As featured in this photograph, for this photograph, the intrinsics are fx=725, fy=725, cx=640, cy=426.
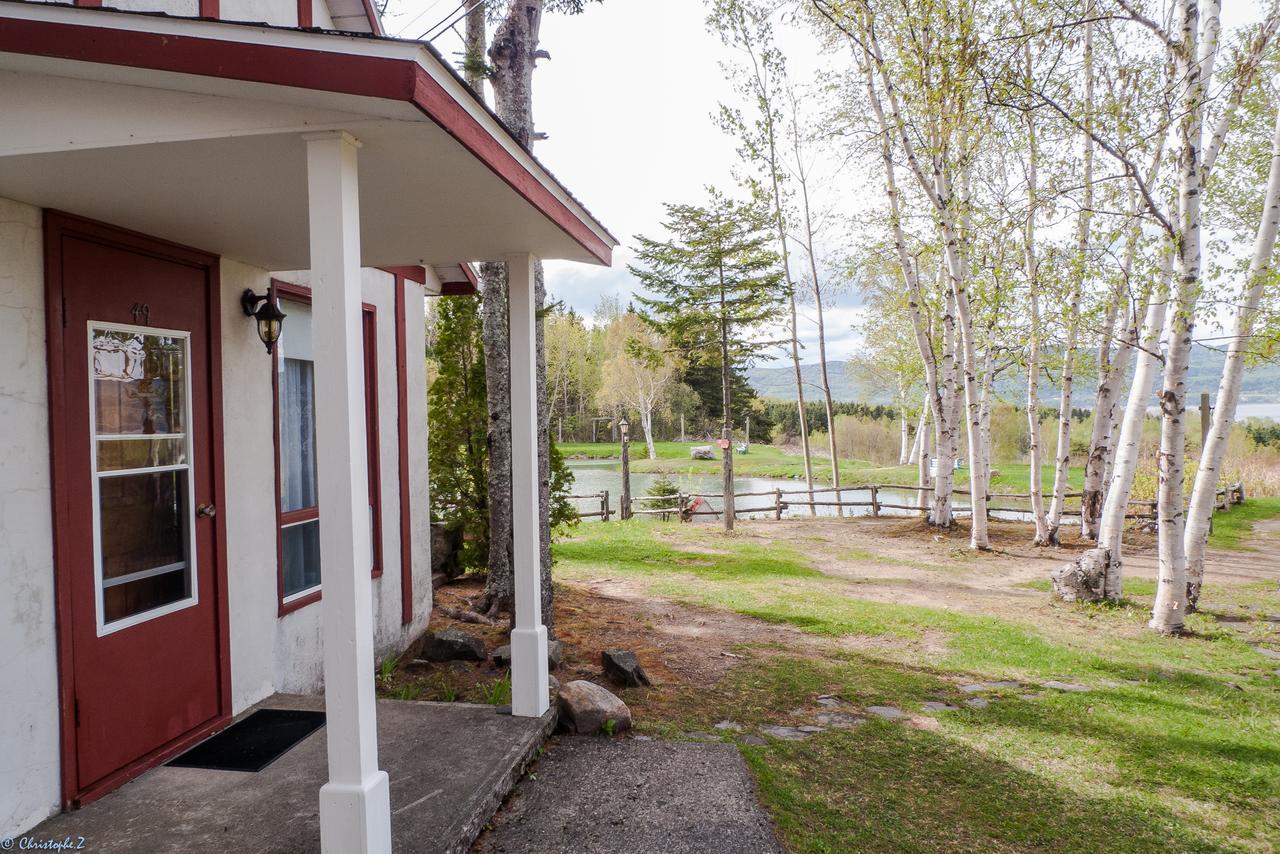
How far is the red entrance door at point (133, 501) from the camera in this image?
2.56m

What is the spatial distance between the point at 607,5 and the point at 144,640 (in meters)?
6.00

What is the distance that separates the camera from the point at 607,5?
6.40m

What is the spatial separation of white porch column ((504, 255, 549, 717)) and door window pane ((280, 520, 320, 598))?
1.25 meters

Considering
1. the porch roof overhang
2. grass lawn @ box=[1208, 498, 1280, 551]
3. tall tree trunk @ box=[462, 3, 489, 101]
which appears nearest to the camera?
the porch roof overhang

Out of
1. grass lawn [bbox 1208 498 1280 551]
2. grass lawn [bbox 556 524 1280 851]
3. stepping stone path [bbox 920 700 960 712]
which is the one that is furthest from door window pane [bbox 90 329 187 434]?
grass lawn [bbox 1208 498 1280 551]

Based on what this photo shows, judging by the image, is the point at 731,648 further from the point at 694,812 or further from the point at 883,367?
the point at 883,367

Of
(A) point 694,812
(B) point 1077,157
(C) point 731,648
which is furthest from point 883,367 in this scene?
(A) point 694,812

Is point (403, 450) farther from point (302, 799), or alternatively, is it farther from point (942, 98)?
point (942, 98)

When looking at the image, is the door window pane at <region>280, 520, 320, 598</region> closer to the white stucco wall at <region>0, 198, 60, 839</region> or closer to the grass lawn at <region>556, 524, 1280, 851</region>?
the white stucco wall at <region>0, 198, 60, 839</region>

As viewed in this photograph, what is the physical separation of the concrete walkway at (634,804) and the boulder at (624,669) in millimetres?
1074

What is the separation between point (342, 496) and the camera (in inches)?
80.8

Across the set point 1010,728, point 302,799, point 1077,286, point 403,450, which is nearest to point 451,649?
point 403,450

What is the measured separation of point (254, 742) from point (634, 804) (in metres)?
1.68

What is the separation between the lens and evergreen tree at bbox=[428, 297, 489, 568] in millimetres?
7453
